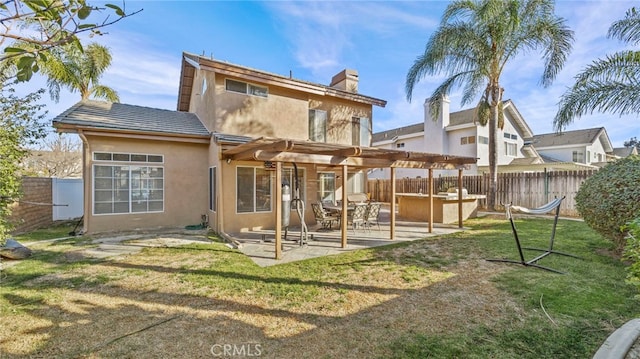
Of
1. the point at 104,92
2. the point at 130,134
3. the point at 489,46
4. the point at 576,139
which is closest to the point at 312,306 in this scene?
the point at 130,134

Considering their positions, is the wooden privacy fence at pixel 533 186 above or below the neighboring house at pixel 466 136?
below

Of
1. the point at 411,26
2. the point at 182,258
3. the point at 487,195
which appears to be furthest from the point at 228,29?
the point at 487,195

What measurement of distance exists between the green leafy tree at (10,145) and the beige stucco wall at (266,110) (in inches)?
213

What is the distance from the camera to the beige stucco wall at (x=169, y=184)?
373 inches

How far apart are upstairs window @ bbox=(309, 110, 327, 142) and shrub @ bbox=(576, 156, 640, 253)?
927cm

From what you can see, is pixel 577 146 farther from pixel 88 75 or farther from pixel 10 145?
pixel 88 75

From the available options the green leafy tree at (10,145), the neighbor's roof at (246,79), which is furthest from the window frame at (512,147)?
the green leafy tree at (10,145)

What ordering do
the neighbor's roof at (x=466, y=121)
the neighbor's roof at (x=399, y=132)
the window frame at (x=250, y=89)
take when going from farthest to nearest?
the neighbor's roof at (x=399, y=132) → the neighbor's roof at (x=466, y=121) → the window frame at (x=250, y=89)

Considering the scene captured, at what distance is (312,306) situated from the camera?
4.21 meters

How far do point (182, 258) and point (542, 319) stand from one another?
6.80m

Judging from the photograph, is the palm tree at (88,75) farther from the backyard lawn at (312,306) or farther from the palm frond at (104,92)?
the backyard lawn at (312,306)

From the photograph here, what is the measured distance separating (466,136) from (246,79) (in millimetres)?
18000

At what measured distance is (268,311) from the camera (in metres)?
4.08

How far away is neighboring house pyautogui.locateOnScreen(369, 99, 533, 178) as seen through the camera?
21922mm
